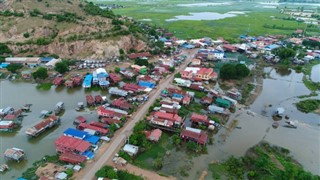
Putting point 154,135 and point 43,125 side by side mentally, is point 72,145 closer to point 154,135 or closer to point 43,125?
point 43,125

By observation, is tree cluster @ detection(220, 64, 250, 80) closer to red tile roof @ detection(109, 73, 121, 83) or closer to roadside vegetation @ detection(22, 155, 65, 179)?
red tile roof @ detection(109, 73, 121, 83)

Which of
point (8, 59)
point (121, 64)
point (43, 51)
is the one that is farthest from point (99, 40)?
point (8, 59)

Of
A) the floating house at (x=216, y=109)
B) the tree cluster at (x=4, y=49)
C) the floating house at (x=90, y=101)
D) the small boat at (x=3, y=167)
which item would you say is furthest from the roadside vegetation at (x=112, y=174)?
the tree cluster at (x=4, y=49)

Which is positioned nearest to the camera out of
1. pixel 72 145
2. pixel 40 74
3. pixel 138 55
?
pixel 72 145

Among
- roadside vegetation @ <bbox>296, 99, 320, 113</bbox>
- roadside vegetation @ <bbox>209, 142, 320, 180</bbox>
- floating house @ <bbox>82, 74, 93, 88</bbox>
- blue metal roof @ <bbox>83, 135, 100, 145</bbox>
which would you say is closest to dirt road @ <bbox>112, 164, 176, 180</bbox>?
blue metal roof @ <bbox>83, 135, 100, 145</bbox>

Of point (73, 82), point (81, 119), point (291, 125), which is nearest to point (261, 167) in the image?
point (291, 125)

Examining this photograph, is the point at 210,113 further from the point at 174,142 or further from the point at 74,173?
the point at 74,173

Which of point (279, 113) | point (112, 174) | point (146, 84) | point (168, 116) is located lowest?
point (279, 113)
